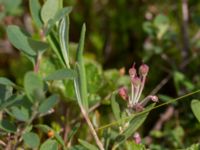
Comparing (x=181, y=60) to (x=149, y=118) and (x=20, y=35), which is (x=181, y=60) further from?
(x=20, y=35)

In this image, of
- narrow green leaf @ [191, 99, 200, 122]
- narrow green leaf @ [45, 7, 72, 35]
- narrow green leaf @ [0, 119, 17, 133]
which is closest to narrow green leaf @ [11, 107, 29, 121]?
narrow green leaf @ [0, 119, 17, 133]

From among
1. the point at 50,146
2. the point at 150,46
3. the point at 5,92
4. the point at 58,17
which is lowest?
the point at 150,46

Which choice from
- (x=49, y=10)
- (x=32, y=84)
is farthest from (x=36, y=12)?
(x=32, y=84)

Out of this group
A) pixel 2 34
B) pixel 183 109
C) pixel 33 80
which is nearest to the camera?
pixel 33 80

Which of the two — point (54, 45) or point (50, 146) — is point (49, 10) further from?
point (50, 146)

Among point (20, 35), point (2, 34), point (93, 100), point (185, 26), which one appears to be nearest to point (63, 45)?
point (20, 35)

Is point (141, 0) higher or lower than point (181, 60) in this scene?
higher
